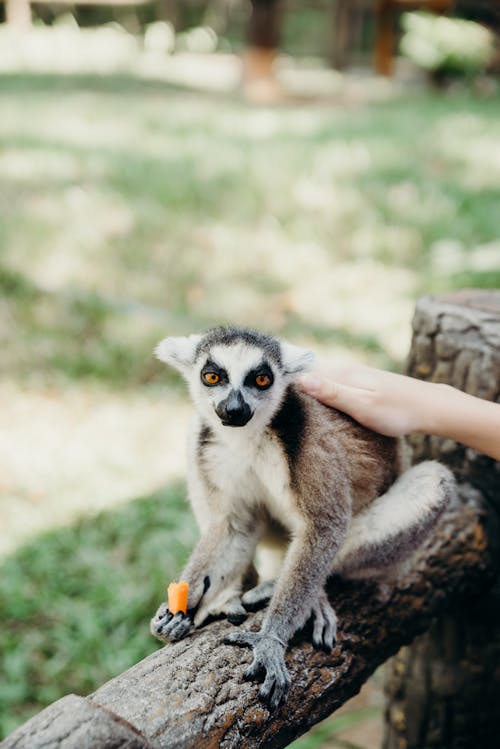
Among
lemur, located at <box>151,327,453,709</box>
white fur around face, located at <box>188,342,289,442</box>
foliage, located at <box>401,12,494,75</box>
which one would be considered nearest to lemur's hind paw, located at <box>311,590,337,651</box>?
lemur, located at <box>151,327,453,709</box>

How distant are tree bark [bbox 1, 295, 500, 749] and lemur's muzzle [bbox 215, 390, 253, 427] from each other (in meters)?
0.65

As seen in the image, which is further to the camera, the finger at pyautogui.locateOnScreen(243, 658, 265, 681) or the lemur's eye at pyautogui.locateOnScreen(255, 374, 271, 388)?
the lemur's eye at pyautogui.locateOnScreen(255, 374, 271, 388)

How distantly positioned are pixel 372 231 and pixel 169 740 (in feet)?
20.3

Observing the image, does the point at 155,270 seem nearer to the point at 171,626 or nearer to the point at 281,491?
the point at 281,491

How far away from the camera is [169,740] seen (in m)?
1.82

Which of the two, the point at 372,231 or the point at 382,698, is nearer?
the point at 382,698

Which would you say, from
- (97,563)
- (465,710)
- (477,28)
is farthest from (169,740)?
(477,28)

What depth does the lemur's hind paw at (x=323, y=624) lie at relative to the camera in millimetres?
2359

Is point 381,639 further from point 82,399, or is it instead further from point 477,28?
point 477,28

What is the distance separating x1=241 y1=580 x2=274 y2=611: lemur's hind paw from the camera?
2.55 metres

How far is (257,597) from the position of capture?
2580 millimetres

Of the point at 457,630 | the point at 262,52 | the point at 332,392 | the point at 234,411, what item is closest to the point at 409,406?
the point at 332,392

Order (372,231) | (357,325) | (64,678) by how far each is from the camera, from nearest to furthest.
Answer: (64,678), (357,325), (372,231)

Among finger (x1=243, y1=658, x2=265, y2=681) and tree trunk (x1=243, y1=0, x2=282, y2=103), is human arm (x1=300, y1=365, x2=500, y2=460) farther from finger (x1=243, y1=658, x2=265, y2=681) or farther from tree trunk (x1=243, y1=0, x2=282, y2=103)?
tree trunk (x1=243, y1=0, x2=282, y2=103)
